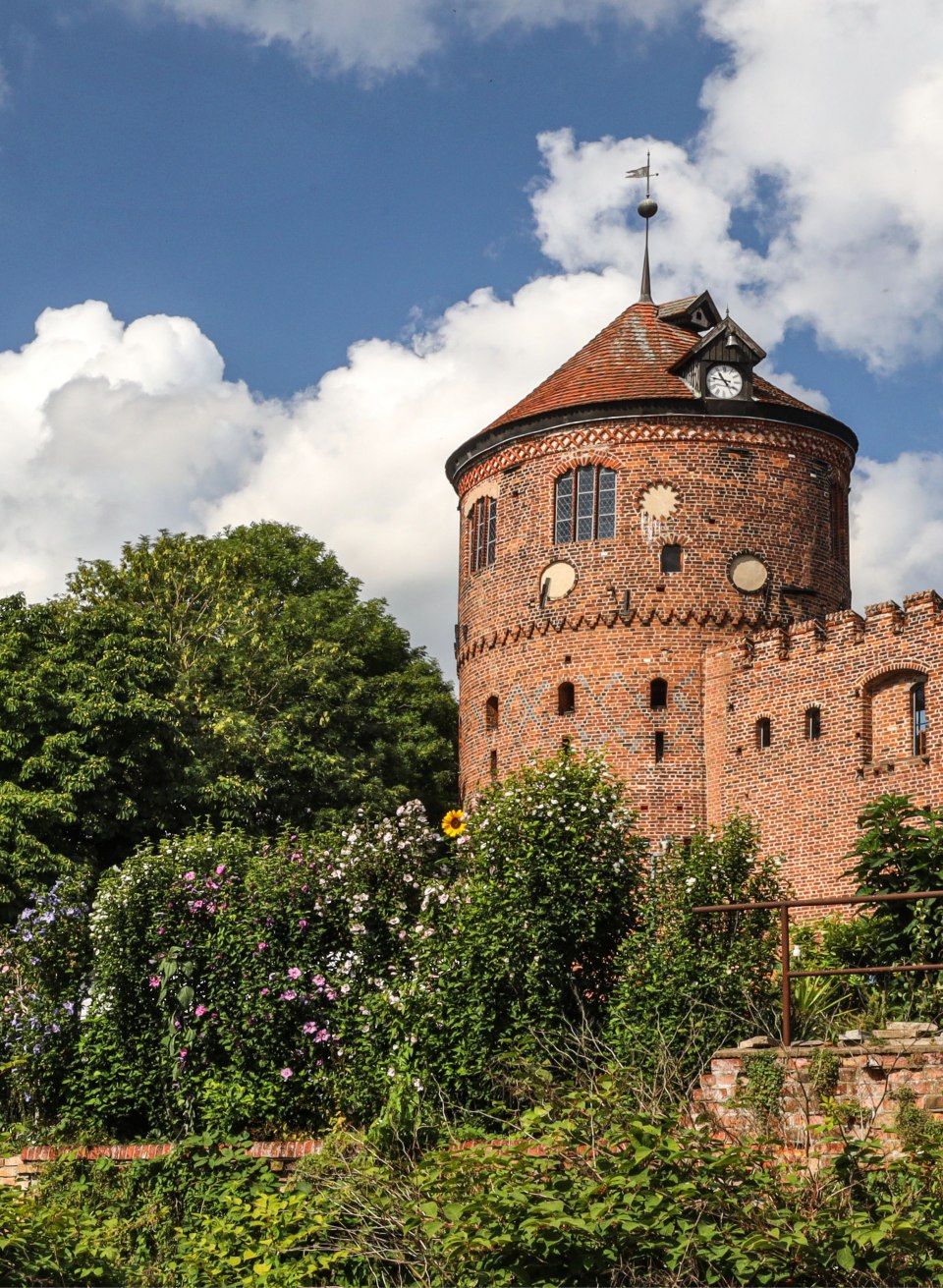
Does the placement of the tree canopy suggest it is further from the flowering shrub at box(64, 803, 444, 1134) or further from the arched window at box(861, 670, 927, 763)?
the arched window at box(861, 670, 927, 763)

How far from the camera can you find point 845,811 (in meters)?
25.5

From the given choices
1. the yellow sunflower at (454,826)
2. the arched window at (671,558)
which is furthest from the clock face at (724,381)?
the yellow sunflower at (454,826)

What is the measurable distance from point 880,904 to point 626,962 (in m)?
2.55

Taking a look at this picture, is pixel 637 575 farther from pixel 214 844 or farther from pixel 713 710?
pixel 214 844

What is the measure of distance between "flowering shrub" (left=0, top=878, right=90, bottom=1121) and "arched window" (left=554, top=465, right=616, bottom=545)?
1304 centimetres

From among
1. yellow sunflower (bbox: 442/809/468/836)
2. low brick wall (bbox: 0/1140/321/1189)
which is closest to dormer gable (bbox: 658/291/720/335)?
yellow sunflower (bbox: 442/809/468/836)

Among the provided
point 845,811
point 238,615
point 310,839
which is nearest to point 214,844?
point 310,839

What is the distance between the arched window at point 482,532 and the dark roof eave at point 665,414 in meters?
1.17

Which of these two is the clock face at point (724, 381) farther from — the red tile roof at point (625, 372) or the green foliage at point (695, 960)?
the green foliage at point (695, 960)

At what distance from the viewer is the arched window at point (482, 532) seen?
102ft

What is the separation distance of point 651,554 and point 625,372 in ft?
12.3

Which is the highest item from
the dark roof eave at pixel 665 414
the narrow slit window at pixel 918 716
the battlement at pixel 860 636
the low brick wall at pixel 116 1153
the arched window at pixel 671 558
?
the dark roof eave at pixel 665 414

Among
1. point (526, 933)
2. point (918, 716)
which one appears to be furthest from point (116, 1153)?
point (918, 716)

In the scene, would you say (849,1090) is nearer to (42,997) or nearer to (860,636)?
(42,997)
